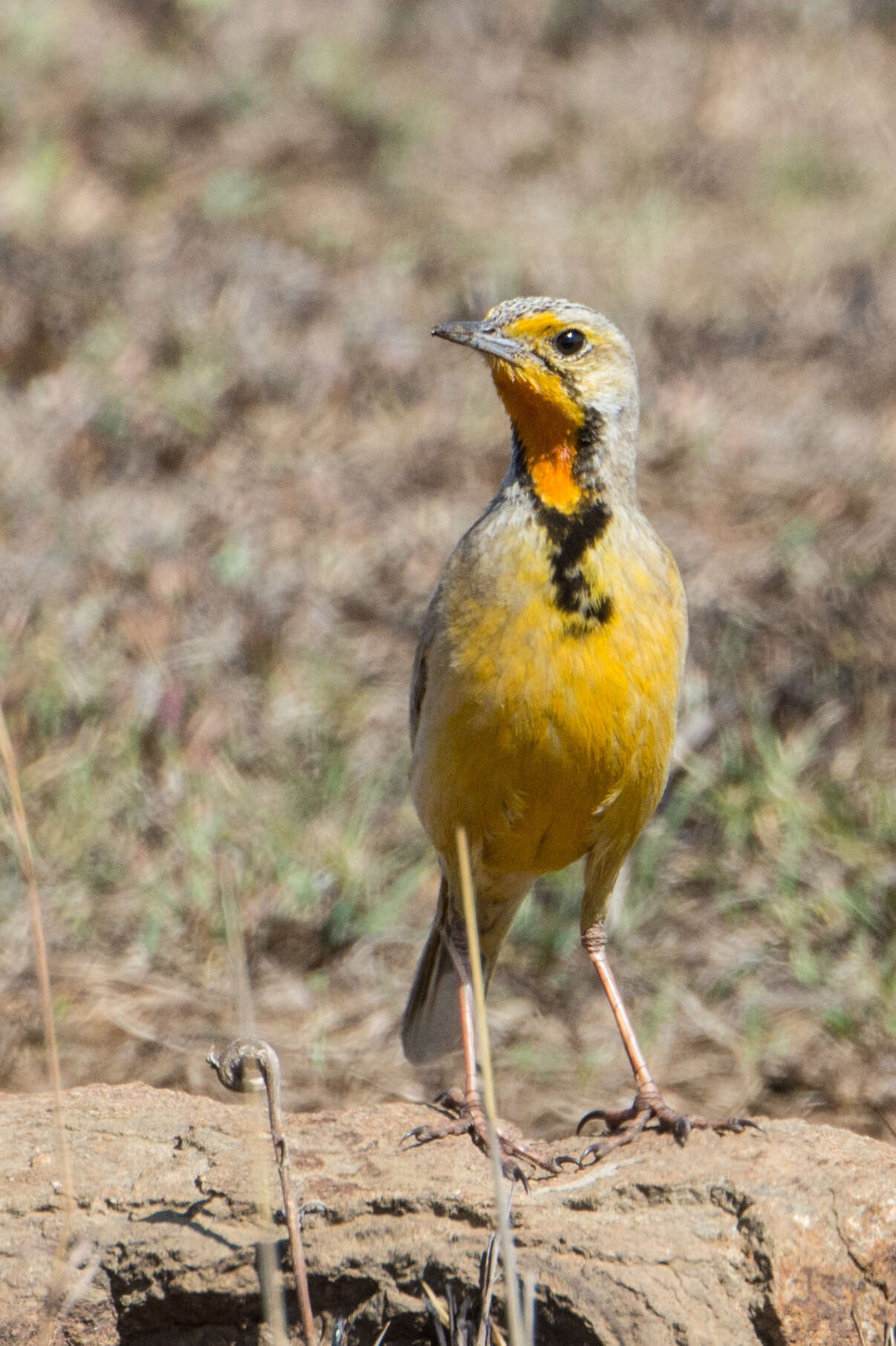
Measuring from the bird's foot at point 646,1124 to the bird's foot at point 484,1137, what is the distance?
0.10 m

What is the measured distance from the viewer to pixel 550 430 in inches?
183

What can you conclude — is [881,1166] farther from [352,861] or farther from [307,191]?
[307,191]

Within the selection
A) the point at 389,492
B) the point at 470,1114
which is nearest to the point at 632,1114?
the point at 470,1114

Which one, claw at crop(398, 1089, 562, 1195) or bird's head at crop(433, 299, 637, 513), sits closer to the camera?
claw at crop(398, 1089, 562, 1195)

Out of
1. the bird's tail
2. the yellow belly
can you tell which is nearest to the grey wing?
the yellow belly

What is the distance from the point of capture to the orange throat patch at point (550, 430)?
15.2 feet

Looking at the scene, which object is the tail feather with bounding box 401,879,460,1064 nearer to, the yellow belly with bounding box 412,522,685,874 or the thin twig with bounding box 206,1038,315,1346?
the yellow belly with bounding box 412,522,685,874

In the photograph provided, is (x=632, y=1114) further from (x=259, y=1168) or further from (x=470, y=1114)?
(x=259, y=1168)

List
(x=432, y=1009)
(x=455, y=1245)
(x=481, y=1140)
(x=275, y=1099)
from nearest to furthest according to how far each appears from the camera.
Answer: (x=275, y=1099)
(x=455, y=1245)
(x=481, y=1140)
(x=432, y=1009)

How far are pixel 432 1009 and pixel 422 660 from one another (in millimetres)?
1187

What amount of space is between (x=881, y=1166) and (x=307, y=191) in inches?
362

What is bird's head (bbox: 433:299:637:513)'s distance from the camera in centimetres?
463

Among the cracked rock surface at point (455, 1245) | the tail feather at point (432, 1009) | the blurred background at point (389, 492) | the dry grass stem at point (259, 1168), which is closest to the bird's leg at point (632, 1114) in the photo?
the cracked rock surface at point (455, 1245)

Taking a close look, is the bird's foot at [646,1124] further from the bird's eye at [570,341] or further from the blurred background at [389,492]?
the bird's eye at [570,341]
